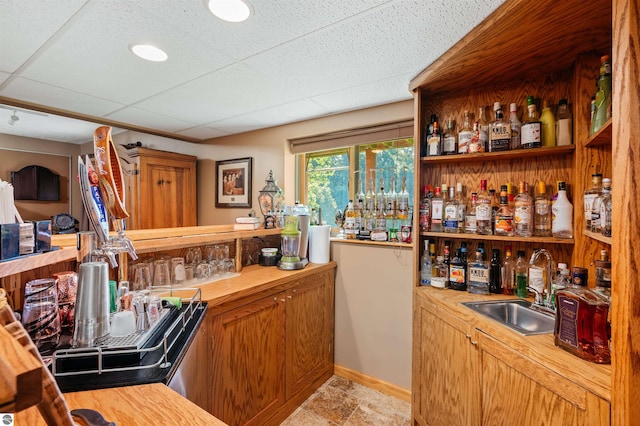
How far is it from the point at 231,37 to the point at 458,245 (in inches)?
71.3

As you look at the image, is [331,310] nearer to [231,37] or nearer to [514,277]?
[514,277]

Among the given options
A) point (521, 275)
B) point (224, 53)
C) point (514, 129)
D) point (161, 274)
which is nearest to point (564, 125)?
point (514, 129)

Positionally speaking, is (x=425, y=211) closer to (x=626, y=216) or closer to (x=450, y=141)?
(x=450, y=141)

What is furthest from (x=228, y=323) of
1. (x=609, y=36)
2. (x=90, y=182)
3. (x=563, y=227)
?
(x=609, y=36)

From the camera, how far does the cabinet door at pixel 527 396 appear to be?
39.7 inches

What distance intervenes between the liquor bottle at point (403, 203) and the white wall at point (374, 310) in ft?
0.85

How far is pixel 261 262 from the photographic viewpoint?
2.42m

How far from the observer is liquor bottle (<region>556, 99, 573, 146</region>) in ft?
5.31

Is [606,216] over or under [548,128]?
under

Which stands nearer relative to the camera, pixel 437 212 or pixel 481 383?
pixel 481 383

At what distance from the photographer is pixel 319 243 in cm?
254

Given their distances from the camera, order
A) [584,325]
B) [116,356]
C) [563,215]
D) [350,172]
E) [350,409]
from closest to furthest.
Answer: [116,356] → [584,325] → [563,215] → [350,409] → [350,172]

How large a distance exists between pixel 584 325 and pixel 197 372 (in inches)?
61.3

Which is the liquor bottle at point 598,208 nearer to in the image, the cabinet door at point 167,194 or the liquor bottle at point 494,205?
the liquor bottle at point 494,205
